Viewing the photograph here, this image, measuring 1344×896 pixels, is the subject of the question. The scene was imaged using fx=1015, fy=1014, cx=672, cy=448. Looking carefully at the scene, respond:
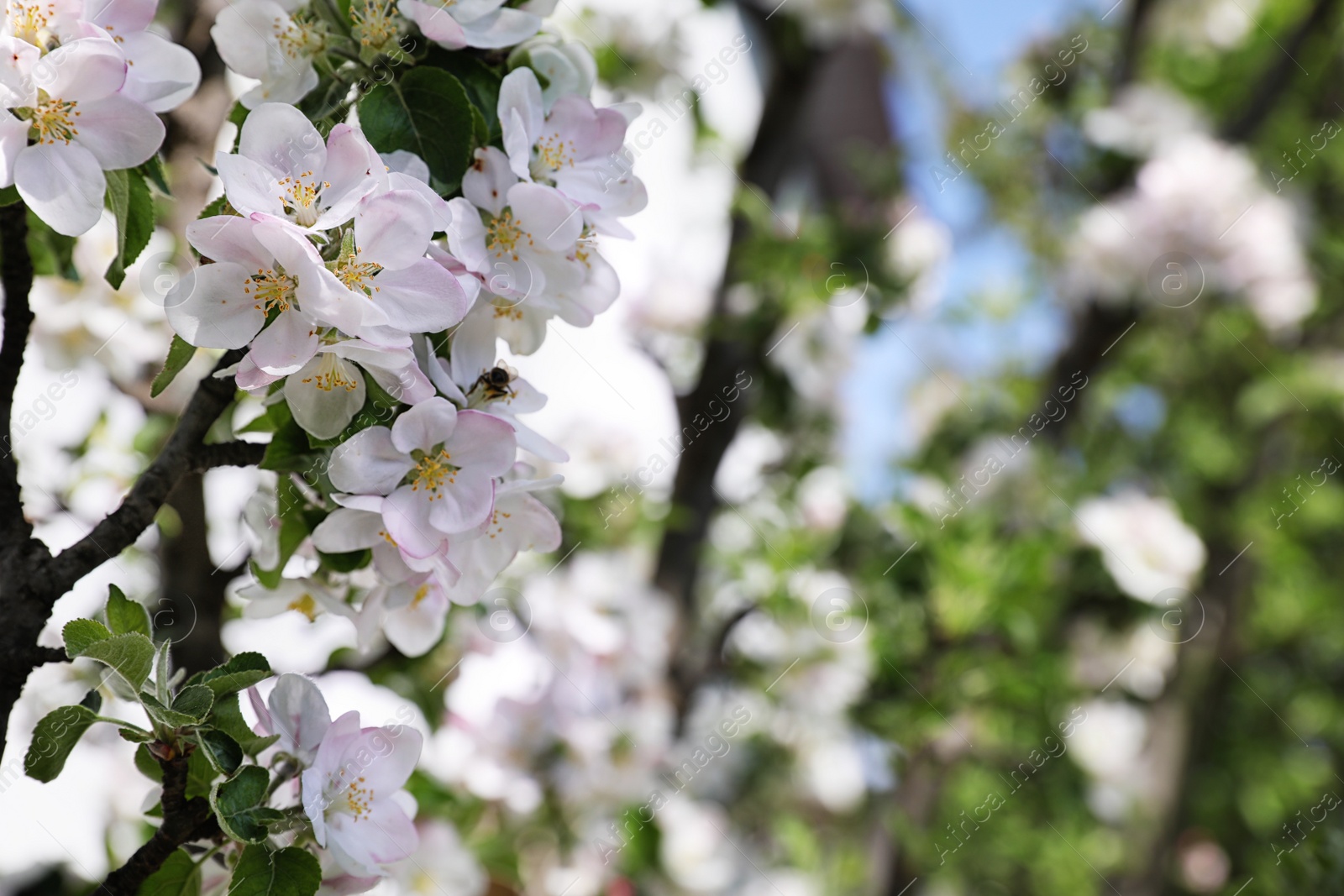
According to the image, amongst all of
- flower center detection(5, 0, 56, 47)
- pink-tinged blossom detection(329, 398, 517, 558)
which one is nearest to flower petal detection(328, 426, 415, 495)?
pink-tinged blossom detection(329, 398, 517, 558)

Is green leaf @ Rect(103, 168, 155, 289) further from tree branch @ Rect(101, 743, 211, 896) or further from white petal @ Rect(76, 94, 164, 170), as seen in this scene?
tree branch @ Rect(101, 743, 211, 896)

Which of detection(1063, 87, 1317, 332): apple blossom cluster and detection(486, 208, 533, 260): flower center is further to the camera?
detection(1063, 87, 1317, 332): apple blossom cluster

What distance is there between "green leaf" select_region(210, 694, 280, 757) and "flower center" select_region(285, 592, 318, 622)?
0.11 m

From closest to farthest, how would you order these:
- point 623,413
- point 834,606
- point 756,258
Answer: point 756,258 → point 834,606 → point 623,413

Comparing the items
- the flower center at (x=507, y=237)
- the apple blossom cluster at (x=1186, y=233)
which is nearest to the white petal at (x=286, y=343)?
the flower center at (x=507, y=237)

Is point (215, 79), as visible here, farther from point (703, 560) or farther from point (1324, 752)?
point (1324, 752)

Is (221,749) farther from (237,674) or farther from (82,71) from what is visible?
(82,71)

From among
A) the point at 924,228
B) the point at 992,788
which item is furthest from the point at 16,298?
the point at 992,788

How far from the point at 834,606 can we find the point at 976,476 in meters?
0.46

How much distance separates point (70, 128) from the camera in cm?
42

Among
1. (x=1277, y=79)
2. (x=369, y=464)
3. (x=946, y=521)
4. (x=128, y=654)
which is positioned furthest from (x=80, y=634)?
(x=1277, y=79)

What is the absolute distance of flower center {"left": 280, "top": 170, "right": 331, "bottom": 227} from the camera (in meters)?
0.41

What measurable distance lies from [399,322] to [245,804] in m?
0.20

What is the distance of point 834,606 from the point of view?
1536 mm
